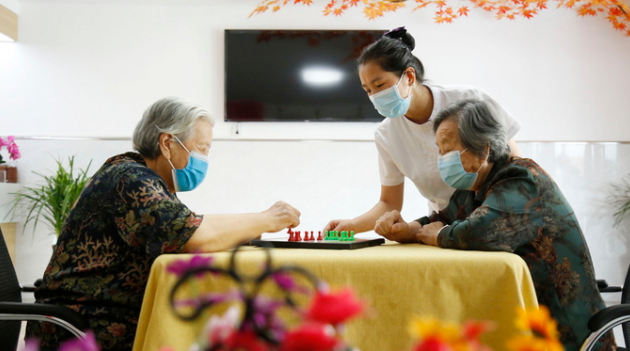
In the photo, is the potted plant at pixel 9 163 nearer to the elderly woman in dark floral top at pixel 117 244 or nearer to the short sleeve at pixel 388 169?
the short sleeve at pixel 388 169

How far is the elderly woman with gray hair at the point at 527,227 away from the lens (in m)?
1.36

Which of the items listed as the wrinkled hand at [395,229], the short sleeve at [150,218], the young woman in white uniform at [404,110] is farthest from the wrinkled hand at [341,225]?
the short sleeve at [150,218]

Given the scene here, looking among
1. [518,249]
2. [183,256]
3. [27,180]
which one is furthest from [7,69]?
[518,249]

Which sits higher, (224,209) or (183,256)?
(183,256)

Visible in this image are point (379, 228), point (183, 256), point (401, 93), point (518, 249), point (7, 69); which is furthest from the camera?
point (7, 69)

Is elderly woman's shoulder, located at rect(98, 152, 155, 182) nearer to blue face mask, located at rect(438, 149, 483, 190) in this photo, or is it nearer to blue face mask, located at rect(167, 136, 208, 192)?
blue face mask, located at rect(167, 136, 208, 192)

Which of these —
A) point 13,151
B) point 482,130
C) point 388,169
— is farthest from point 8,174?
point 482,130

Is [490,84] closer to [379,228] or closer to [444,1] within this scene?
[444,1]

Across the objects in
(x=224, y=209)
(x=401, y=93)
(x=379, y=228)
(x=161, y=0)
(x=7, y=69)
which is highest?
(x=161, y=0)

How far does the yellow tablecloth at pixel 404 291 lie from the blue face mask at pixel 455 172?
43 cm

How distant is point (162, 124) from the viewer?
1641 millimetres

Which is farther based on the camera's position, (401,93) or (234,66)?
(234,66)

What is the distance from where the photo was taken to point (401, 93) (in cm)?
209

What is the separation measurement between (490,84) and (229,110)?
2.10 metres
